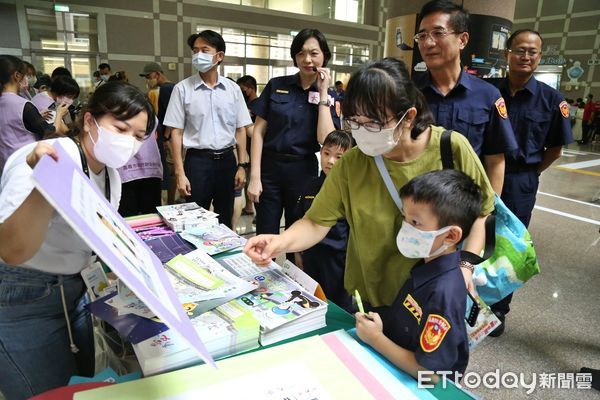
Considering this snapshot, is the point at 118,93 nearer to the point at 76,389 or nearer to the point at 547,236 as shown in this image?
the point at 76,389

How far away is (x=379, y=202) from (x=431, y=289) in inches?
12.4

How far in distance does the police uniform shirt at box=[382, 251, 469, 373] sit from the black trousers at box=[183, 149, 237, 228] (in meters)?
1.92

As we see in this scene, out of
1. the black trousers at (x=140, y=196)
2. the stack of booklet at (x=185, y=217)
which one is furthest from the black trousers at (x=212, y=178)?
the stack of booklet at (x=185, y=217)

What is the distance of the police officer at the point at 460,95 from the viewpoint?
5.64 feet

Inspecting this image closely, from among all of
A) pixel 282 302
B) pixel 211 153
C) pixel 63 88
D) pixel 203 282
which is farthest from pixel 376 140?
pixel 63 88

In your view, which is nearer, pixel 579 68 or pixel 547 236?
pixel 547 236

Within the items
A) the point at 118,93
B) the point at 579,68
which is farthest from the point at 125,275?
the point at 579,68

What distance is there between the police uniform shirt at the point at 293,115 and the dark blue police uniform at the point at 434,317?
1.53 meters

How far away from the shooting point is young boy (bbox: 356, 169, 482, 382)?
2.92 feet

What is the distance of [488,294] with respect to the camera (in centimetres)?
132

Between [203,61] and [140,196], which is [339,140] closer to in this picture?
[203,61]

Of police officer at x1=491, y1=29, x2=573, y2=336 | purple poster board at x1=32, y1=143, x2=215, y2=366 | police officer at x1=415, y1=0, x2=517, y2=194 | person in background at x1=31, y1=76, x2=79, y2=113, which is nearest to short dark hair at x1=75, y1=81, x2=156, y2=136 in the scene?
purple poster board at x1=32, y1=143, x2=215, y2=366

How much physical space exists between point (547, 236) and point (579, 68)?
1302 cm

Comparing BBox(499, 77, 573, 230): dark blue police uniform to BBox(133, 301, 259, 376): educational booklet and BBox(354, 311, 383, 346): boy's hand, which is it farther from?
BBox(133, 301, 259, 376): educational booklet
